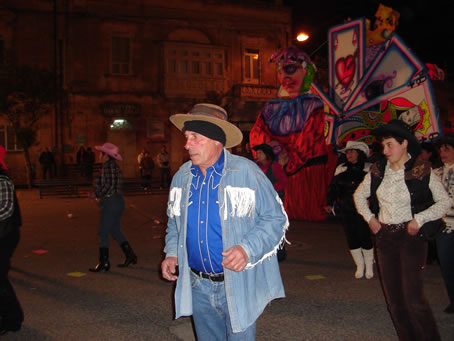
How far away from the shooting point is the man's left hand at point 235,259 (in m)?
2.41

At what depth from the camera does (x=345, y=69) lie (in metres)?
11.2

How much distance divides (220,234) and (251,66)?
2538cm

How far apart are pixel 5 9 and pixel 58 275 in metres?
20.8

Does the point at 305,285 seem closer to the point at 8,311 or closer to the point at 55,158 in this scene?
the point at 8,311

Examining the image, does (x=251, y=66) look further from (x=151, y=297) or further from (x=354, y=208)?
(x=151, y=297)

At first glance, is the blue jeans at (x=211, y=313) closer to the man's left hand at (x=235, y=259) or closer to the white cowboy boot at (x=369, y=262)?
the man's left hand at (x=235, y=259)

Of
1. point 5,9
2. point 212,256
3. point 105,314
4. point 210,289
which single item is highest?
point 5,9

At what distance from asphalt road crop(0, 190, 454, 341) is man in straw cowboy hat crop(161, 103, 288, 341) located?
1.64 m

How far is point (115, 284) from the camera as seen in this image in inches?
235

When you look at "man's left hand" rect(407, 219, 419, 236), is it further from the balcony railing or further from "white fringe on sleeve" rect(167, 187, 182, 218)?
the balcony railing

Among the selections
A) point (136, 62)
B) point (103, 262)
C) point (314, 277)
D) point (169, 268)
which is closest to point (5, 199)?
point (169, 268)

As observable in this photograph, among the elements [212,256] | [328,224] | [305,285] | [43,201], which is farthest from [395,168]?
[43,201]

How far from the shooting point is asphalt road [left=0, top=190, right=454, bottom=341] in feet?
14.2

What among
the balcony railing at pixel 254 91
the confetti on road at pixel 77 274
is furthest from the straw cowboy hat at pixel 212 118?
the balcony railing at pixel 254 91
